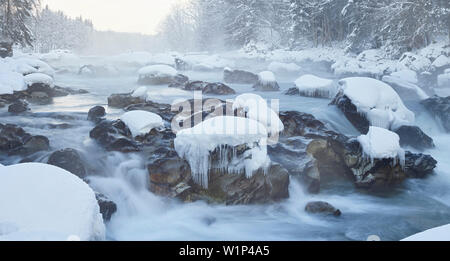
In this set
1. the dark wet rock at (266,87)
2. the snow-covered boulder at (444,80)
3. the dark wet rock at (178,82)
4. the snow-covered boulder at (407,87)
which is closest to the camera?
the snow-covered boulder at (407,87)

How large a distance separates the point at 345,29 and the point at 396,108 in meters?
20.1

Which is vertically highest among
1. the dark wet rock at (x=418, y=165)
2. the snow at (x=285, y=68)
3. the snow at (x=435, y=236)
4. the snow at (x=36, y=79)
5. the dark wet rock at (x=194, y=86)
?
the snow at (x=285, y=68)

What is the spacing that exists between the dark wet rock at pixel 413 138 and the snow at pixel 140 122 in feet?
17.2

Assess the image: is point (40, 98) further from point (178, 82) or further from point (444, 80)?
point (444, 80)

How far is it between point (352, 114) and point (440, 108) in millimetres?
3216

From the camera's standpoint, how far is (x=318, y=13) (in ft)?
82.9

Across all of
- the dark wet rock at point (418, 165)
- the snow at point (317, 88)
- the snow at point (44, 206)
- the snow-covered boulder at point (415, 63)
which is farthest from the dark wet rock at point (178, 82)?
the snow at point (44, 206)

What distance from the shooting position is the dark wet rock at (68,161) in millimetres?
5270

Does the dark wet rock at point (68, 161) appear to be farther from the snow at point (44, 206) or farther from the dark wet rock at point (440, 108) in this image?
the dark wet rock at point (440, 108)

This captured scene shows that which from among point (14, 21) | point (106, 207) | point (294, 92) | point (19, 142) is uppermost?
point (14, 21)

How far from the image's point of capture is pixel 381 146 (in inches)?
217

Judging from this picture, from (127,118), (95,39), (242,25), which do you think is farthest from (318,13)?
(95,39)

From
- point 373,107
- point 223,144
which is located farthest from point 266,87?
point 223,144

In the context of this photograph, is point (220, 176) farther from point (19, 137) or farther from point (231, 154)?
point (19, 137)
